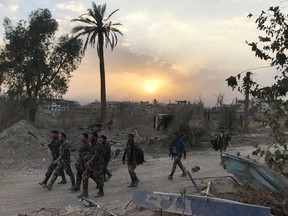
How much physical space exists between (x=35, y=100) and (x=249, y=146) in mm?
17829

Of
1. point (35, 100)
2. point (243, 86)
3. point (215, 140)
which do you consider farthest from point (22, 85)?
point (243, 86)

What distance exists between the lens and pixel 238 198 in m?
9.37

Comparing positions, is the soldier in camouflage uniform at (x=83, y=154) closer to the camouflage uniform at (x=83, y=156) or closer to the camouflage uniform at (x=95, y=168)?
the camouflage uniform at (x=83, y=156)

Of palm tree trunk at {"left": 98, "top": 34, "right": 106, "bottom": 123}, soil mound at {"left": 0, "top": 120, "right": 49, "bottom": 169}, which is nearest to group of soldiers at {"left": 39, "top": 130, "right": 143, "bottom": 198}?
soil mound at {"left": 0, "top": 120, "right": 49, "bottom": 169}

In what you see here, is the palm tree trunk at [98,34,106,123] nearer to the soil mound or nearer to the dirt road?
the soil mound

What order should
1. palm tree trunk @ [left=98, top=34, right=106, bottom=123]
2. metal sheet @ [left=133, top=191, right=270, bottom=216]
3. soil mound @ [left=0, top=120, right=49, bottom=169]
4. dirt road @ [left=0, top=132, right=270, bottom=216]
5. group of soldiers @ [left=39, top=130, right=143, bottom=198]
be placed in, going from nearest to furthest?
metal sheet @ [left=133, top=191, right=270, bottom=216], dirt road @ [left=0, top=132, right=270, bottom=216], group of soldiers @ [left=39, top=130, right=143, bottom=198], soil mound @ [left=0, top=120, right=49, bottom=169], palm tree trunk @ [left=98, top=34, right=106, bottom=123]

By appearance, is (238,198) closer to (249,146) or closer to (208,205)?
(208,205)

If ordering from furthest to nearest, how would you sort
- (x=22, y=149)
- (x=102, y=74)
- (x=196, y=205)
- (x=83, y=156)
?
1. (x=102, y=74)
2. (x=22, y=149)
3. (x=83, y=156)
4. (x=196, y=205)

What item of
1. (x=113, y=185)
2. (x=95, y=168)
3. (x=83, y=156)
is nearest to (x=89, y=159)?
(x=95, y=168)

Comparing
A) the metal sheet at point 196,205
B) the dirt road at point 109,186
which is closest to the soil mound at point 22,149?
the dirt road at point 109,186

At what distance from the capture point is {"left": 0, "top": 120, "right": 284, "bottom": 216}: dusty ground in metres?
11.5

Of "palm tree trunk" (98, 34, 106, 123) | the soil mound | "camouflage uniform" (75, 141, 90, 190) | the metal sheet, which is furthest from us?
"palm tree trunk" (98, 34, 106, 123)

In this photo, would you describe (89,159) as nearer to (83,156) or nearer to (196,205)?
(83,156)

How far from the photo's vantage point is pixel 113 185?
15.6 metres
